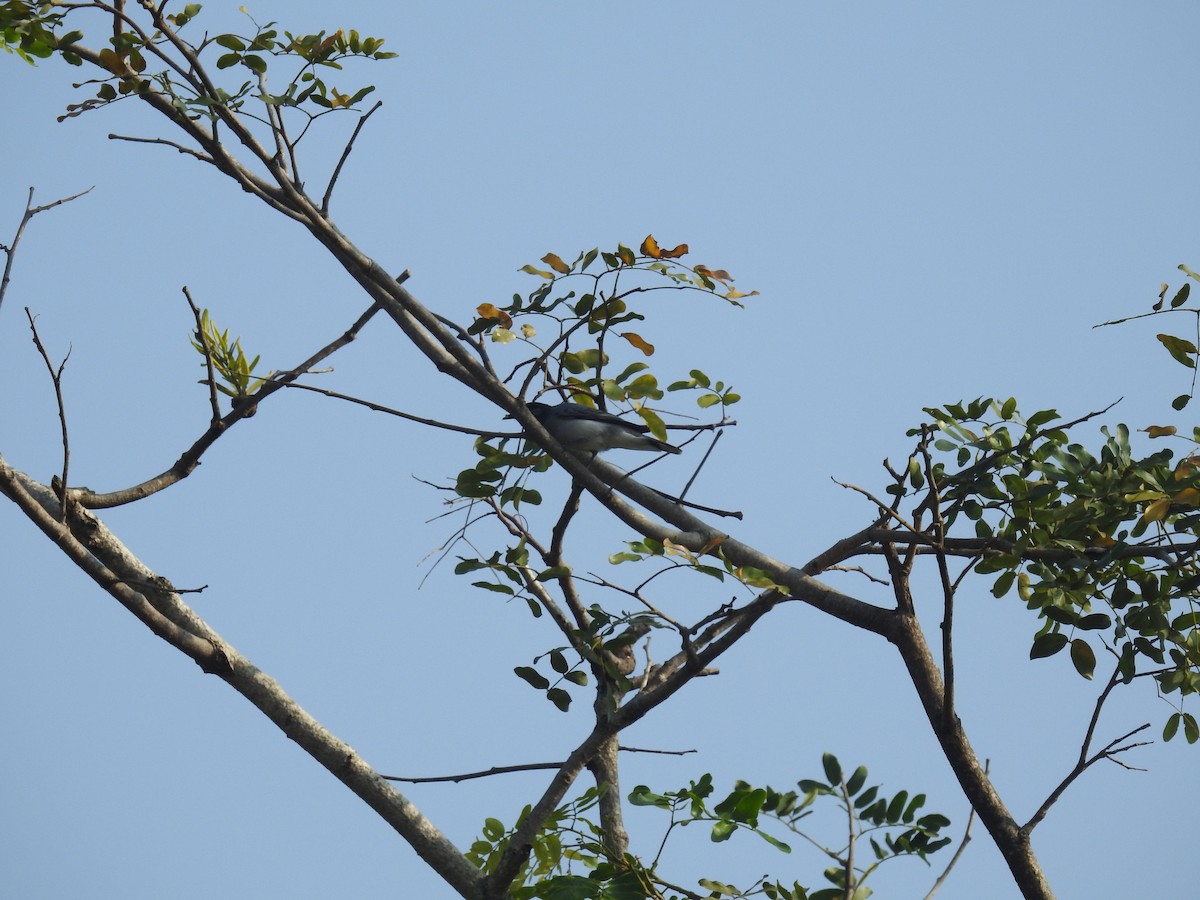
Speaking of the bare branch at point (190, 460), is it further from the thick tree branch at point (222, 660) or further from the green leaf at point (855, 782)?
the green leaf at point (855, 782)

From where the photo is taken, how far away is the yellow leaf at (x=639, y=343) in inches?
140

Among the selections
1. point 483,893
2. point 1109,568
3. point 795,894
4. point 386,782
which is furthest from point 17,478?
point 1109,568

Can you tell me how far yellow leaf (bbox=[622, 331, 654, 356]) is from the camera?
140 inches

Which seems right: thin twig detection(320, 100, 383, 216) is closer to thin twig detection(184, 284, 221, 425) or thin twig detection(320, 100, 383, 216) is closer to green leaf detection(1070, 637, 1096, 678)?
thin twig detection(184, 284, 221, 425)

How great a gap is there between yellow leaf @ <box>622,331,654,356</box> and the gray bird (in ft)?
3.82

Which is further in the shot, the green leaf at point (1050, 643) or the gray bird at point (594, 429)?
the gray bird at point (594, 429)

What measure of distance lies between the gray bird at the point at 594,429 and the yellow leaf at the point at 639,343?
1.16 m

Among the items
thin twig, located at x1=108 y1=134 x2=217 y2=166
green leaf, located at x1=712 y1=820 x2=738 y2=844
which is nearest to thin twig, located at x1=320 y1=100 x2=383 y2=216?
thin twig, located at x1=108 y1=134 x2=217 y2=166

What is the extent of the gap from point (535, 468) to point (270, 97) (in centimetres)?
153

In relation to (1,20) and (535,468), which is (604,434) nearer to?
(535,468)

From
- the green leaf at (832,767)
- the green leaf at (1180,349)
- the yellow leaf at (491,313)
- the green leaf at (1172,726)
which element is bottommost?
the green leaf at (832,767)

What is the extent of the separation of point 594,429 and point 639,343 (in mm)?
1473

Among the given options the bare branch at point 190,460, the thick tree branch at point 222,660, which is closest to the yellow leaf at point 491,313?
the bare branch at point 190,460

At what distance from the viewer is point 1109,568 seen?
3.42 meters
